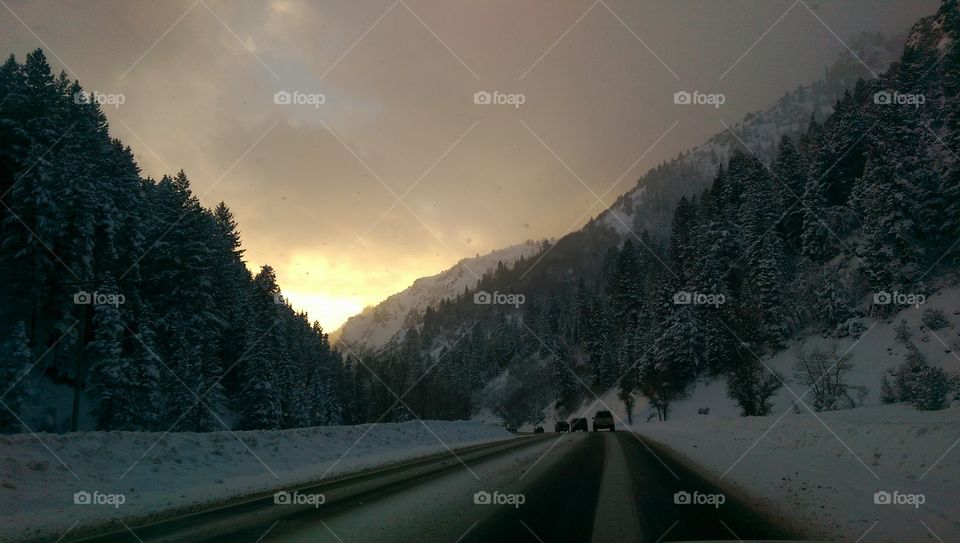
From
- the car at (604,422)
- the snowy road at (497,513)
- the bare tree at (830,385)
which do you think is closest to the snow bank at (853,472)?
the snowy road at (497,513)

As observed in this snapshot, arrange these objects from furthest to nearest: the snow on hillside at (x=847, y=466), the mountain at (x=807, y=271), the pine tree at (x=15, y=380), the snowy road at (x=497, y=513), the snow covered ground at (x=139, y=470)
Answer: the mountain at (x=807, y=271) < the pine tree at (x=15, y=380) < the snow covered ground at (x=139, y=470) < the snow on hillside at (x=847, y=466) < the snowy road at (x=497, y=513)

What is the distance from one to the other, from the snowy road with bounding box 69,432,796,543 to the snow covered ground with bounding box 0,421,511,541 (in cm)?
232

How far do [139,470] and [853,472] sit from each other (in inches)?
768

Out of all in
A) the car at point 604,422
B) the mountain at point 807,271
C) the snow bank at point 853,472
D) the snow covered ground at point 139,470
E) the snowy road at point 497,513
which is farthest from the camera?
the car at point 604,422

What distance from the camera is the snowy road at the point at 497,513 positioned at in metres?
7.92

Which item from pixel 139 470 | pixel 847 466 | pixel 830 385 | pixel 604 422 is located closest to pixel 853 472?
pixel 847 466

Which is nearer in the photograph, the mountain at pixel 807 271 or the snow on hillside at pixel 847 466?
the snow on hillside at pixel 847 466

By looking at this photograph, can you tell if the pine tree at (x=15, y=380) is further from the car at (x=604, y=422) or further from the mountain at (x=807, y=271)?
the mountain at (x=807, y=271)

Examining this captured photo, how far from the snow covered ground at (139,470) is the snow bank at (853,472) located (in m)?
12.1

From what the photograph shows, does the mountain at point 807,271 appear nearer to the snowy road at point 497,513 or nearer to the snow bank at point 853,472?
the snow bank at point 853,472

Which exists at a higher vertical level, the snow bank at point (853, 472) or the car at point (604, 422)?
the snow bank at point (853, 472)

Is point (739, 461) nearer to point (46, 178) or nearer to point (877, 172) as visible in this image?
point (46, 178)

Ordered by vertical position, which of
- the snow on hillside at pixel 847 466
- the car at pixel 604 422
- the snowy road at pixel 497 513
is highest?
the snowy road at pixel 497 513

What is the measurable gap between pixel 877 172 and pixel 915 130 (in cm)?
527
